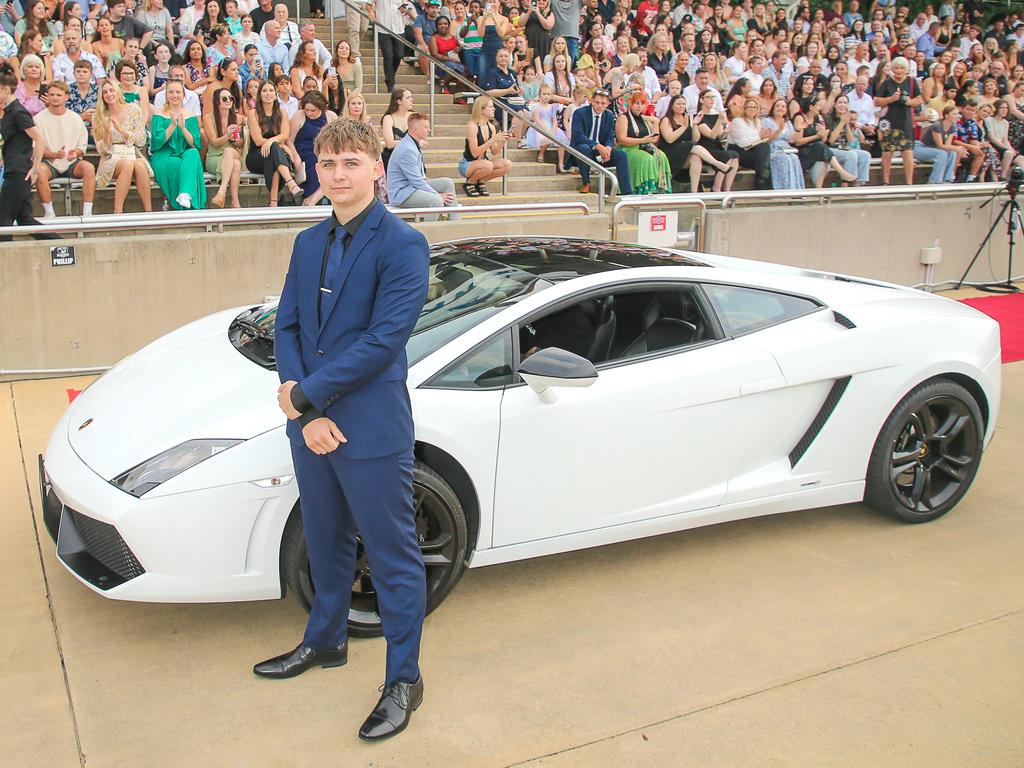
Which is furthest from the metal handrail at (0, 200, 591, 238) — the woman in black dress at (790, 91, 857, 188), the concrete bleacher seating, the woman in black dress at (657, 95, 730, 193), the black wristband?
the woman in black dress at (790, 91, 857, 188)

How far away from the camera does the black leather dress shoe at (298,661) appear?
3488 millimetres

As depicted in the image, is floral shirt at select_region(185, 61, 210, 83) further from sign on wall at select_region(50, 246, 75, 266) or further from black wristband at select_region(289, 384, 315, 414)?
black wristband at select_region(289, 384, 315, 414)

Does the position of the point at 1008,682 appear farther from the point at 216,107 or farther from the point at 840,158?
the point at 840,158

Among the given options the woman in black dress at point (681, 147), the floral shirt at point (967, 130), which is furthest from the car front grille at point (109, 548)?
the floral shirt at point (967, 130)

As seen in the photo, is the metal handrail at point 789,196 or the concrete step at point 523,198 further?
the concrete step at point 523,198

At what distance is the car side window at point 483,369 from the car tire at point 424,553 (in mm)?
338

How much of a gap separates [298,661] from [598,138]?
8978 millimetres

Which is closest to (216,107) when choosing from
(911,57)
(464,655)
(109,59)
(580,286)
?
(109,59)

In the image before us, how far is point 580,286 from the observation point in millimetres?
4168

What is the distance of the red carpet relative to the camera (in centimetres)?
857

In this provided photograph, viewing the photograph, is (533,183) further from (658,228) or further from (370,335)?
(370,335)

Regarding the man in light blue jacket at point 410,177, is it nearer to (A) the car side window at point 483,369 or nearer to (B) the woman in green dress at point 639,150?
(B) the woman in green dress at point 639,150

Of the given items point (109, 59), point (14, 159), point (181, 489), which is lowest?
point (181, 489)

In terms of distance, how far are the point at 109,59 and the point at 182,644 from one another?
815 centimetres
